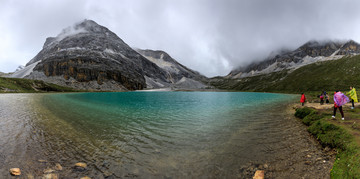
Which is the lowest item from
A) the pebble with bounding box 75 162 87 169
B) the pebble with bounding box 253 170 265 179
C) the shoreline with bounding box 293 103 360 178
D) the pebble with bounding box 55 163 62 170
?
the pebble with bounding box 55 163 62 170

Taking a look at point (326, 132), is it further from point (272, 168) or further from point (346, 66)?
point (346, 66)

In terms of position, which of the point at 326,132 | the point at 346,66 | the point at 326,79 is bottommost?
the point at 326,132

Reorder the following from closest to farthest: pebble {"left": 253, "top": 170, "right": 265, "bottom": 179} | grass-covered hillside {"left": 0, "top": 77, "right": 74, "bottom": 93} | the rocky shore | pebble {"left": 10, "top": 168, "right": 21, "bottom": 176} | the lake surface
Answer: pebble {"left": 253, "top": 170, "right": 265, "bottom": 179} < the rocky shore < pebble {"left": 10, "top": 168, "right": 21, "bottom": 176} < the lake surface < grass-covered hillside {"left": 0, "top": 77, "right": 74, "bottom": 93}

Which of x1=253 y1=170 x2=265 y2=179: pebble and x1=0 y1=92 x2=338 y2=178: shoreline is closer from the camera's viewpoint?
x1=253 y1=170 x2=265 y2=179: pebble

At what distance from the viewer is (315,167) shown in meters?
9.13

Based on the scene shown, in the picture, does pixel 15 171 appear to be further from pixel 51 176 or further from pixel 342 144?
pixel 342 144

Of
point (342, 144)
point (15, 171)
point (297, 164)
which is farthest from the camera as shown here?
point (342, 144)

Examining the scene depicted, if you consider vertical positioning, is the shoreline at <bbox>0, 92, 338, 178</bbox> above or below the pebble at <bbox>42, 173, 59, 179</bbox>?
above

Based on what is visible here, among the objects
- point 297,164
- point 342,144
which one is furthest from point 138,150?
point 342,144

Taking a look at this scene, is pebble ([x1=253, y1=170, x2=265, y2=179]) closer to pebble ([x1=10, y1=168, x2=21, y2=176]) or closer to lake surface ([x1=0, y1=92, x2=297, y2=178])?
lake surface ([x1=0, y1=92, x2=297, y2=178])

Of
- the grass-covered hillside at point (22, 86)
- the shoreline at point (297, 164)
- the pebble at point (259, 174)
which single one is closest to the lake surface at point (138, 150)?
the shoreline at point (297, 164)

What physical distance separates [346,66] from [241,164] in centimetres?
24340

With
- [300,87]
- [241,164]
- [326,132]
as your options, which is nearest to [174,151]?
[241,164]

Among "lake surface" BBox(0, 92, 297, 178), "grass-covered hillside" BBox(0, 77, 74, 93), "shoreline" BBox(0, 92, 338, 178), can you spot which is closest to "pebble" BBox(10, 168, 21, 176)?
"lake surface" BBox(0, 92, 297, 178)
